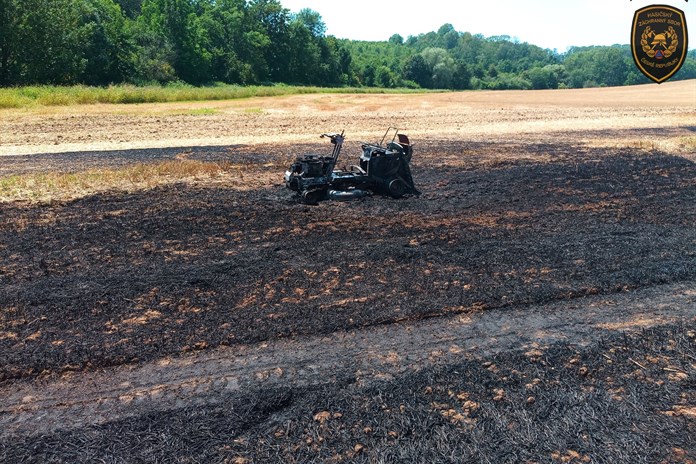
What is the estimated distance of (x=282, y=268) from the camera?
28.2 feet

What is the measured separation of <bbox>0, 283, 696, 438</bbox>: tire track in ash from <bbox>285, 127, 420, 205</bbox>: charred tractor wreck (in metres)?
5.71

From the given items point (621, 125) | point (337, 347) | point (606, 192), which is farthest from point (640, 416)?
point (621, 125)

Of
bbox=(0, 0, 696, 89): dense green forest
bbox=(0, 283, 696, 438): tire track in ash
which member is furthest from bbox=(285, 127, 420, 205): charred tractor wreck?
bbox=(0, 0, 696, 89): dense green forest

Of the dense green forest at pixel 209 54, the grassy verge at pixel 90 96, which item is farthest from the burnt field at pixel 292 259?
the dense green forest at pixel 209 54

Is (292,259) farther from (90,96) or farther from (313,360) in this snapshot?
(90,96)

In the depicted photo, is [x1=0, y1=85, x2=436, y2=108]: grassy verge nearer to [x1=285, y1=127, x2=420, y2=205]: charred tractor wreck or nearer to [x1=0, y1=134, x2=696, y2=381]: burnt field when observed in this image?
[x1=0, y1=134, x2=696, y2=381]: burnt field

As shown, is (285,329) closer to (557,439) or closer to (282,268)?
(282,268)

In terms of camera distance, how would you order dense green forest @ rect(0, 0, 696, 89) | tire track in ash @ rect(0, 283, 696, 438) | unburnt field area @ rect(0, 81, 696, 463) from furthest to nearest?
dense green forest @ rect(0, 0, 696, 89) → tire track in ash @ rect(0, 283, 696, 438) → unburnt field area @ rect(0, 81, 696, 463)

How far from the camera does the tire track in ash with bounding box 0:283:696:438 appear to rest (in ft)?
17.7

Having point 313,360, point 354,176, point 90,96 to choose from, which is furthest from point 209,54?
point 313,360

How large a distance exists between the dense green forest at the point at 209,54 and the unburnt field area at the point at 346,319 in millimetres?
31867

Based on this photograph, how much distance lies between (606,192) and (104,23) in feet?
155

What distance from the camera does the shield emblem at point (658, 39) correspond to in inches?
436

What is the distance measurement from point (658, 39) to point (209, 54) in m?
57.7
